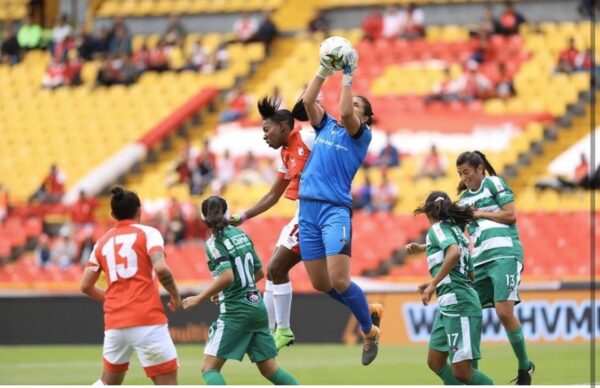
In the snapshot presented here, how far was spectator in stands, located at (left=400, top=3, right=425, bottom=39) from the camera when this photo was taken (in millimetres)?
30969

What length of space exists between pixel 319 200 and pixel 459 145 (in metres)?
16.6

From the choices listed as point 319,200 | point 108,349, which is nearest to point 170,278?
point 108,349

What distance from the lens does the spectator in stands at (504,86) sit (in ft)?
92.9

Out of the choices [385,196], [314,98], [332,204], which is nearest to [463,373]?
[332,204]

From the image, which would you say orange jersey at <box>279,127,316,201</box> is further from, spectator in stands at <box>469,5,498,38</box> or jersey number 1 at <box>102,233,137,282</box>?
spectator in stands at <box>469,5,498,38</box>

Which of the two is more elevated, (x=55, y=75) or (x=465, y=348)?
(x=55, y=75)

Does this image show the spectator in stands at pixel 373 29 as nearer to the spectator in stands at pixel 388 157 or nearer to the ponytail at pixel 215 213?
the spectator in stands at pixel 388 157

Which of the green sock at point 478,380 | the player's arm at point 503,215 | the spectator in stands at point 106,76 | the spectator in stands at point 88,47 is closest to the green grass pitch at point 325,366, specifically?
the player's arm at point 503,215

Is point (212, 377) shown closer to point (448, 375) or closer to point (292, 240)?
point (292, 240)

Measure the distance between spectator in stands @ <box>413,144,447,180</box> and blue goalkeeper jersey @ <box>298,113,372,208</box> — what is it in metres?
14.7

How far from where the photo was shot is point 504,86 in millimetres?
28375

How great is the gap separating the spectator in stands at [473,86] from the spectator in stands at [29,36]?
475 inches

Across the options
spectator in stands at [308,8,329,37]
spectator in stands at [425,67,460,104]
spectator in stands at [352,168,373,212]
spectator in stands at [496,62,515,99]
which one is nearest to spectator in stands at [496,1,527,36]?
spectator in stands at [496,62,515,99]

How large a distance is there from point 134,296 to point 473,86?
19.3 metres
